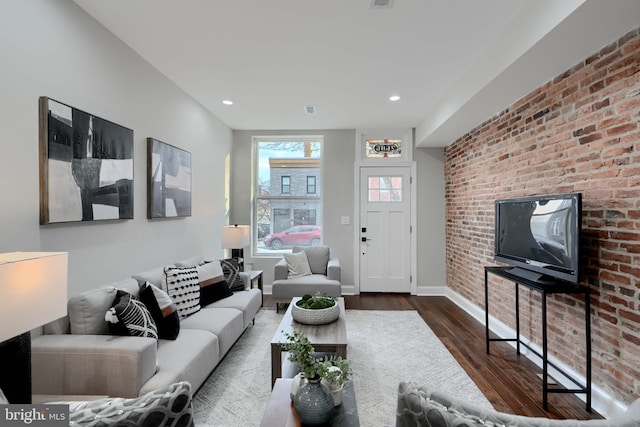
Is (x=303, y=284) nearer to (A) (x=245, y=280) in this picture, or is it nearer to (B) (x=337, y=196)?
(A) (x=245, y=280)

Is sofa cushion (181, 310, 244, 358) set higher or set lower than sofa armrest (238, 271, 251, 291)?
lower

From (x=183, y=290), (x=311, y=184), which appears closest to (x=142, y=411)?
(x=183, y=290)

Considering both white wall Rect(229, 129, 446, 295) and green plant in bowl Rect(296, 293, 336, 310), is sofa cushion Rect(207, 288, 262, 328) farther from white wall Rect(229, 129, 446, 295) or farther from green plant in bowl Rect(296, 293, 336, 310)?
white wall Rect(229, 129, 446, 295)

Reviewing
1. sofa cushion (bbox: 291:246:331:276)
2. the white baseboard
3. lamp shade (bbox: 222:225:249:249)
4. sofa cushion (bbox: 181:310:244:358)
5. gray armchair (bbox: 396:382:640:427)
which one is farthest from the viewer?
sofa cushion (bbox: 291:246:331:276)

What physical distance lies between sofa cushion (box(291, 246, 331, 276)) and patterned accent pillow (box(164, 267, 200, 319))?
2040mm

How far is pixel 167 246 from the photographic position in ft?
10.5

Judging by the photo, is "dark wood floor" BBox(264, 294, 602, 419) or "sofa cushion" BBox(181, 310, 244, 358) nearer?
"dark wood floor" BBox(264, 294, 602, 419)

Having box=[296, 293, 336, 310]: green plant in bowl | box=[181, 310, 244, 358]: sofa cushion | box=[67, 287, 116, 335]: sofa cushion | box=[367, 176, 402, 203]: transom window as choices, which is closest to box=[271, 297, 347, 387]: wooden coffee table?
box=[296, 293, 336, 310]: green plant in bowl

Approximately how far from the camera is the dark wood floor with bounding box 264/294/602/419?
2107mm

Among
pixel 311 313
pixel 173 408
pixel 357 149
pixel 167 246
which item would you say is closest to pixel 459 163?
pixel 357 149

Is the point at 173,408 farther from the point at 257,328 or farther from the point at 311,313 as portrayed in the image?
the point at 257,328

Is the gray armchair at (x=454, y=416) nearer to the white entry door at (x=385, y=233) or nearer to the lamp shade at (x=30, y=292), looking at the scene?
the lamp shade at (x=30, y=292)

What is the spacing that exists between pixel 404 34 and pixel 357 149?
274cm

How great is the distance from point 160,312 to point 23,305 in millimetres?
1031
